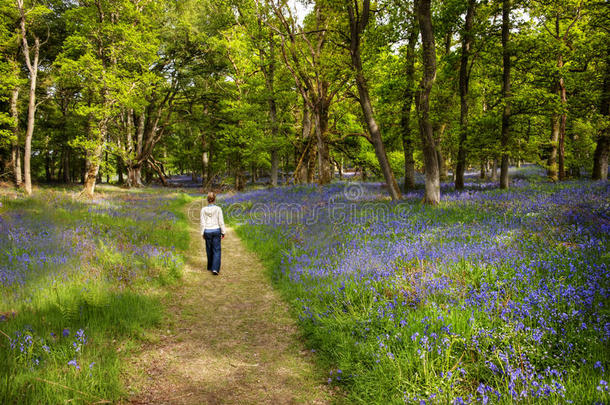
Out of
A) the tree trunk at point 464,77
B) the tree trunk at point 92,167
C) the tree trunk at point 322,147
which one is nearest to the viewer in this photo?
the tree trunk at point 464,77

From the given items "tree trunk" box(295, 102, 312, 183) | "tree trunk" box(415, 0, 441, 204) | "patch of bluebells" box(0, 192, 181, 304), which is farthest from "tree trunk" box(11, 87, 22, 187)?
"tree trunk" box(415, 0, 441, 204)

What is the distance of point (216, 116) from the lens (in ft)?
95.2

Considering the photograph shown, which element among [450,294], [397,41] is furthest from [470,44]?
[450,294]

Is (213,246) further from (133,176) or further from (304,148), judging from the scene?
(133,176)

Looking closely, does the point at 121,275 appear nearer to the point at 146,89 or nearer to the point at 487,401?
the point at 487,401

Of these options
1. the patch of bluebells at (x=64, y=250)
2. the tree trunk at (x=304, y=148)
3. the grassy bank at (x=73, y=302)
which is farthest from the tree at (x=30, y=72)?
the tree trunk at (x=304, y=148)

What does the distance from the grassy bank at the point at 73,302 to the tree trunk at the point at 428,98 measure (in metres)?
8.86

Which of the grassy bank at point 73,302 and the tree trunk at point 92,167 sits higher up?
the tree trunk at point 92,167

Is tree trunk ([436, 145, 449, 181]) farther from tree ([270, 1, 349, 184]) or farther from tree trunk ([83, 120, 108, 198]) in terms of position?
tree trunk ([83, 120, 108, 198])

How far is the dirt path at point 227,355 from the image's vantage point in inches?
137

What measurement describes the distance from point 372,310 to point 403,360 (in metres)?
1.08

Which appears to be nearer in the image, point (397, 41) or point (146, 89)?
point (397, 41)

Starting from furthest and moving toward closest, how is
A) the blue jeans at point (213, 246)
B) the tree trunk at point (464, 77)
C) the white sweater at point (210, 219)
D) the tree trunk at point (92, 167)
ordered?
1. the tree trunk at point (92, 167)
2. the tree trunk at point (464, 77)
3. the white sweater at point (210, 219)
4. the blue jeans at point (213, 246)

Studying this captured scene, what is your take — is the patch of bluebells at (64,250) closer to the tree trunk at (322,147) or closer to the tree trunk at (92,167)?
the tree trunk at (92,167)
